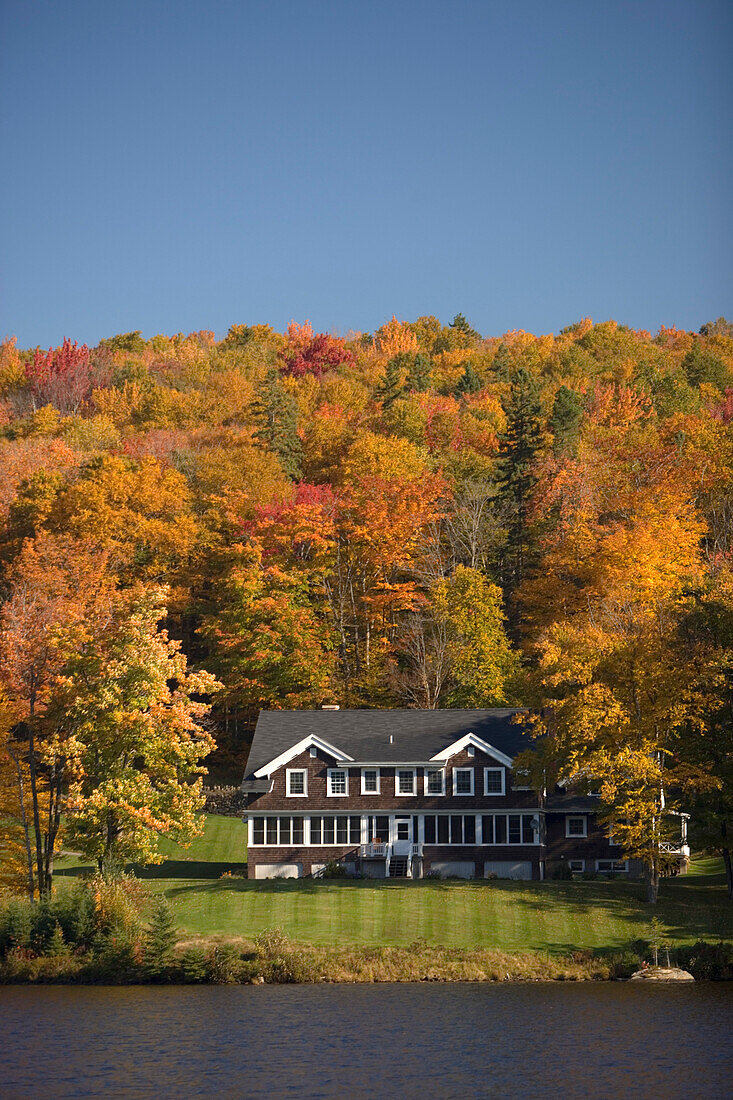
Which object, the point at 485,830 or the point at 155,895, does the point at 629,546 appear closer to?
the point at 485,830

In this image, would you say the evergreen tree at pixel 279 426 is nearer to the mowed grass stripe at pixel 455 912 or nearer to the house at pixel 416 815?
the house at pixel 416 815

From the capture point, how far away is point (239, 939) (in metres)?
46.6

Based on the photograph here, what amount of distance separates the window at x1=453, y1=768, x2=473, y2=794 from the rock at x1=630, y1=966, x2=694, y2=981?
60.3 ft

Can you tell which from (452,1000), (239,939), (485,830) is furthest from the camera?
(485,830)

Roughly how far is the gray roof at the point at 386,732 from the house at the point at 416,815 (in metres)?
0.13

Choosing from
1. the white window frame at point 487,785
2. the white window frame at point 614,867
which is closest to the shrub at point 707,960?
the white window frame at point 614,867

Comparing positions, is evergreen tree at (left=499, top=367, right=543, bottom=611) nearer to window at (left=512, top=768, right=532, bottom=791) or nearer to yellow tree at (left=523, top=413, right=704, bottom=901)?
yellow tree at (left=523, top=413, right=704, bottom=901)

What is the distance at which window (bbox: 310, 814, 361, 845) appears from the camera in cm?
6184

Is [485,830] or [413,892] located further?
[485,830]

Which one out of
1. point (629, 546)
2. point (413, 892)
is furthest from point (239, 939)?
point (629, 546)

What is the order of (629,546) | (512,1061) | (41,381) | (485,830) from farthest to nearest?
1. (41,381)
2. (629,546)
3. (485,830)
4. (512,1061)

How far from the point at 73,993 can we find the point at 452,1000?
42.5 ft

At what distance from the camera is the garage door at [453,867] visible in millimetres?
61125

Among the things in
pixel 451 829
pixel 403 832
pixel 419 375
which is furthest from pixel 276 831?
pixel 419 375
